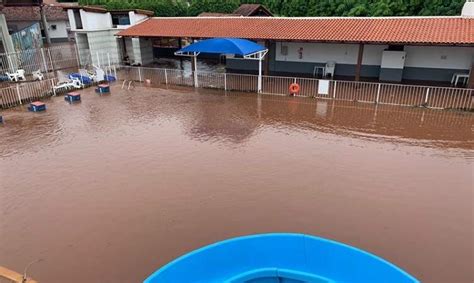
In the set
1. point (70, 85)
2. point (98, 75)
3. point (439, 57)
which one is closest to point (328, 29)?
point (439, 57)

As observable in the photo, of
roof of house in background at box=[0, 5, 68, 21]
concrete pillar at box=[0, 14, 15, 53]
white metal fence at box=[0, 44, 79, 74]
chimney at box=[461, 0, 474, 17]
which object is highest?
roof of house in background at box=[0, 5, 68, 21]

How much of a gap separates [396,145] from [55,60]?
24730 mm

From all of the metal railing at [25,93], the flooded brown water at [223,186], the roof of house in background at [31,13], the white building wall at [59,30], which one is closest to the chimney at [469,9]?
the flooded brown water at [223,186]

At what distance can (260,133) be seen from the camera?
12203 millimetres

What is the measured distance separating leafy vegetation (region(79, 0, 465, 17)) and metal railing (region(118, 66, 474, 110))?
16.9 meters

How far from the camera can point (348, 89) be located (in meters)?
17.7

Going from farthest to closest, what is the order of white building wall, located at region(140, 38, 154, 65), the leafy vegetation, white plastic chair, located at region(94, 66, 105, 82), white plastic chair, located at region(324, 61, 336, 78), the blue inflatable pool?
1. the leafy vegetation
2. white building wall, located at region(140, 38, 154, 65)
3. white plastic chair, located at region(324, 61, 336, 78)
4. white plastic chair, located at region(94, 66, 105, 82)
5. the blue inflatable pool

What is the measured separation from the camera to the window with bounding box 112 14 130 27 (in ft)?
84.4

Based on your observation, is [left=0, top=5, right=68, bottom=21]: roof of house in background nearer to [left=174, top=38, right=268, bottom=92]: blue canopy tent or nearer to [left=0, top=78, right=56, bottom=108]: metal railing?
[left=0, top=78, right=56, bottom=108]: metal railing

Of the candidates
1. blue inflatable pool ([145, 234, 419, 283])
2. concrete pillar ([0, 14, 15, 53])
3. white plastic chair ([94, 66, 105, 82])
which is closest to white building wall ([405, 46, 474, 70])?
white plastic chair ([94, 66, 105, 82])

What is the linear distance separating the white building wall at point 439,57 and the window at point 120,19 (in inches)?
769

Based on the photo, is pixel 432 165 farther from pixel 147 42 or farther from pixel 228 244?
pixel 147 42

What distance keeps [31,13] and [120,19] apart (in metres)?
17.9

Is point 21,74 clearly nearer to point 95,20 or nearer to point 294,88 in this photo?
point 95,20
